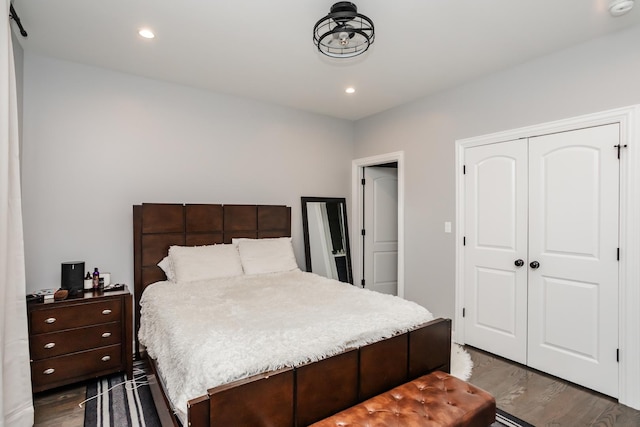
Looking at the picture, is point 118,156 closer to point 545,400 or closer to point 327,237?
point 327,237

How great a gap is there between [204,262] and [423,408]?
2249 mm

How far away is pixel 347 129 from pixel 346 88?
4.04 feet

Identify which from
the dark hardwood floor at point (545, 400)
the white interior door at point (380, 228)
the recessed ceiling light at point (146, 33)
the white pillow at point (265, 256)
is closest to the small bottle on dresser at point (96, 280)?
the white pillow at point (265, 256)

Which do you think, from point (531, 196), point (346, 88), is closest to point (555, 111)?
point (531, 196)

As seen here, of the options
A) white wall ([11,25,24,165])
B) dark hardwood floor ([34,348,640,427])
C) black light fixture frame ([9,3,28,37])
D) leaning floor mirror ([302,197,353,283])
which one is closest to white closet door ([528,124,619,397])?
dark hardwood floor ([34,348,640,427])

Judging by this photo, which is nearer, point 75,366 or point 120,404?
point 120,404

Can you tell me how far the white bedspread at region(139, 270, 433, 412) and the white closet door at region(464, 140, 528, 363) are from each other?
1.29m

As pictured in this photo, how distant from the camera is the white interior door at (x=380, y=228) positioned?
15.5 feet

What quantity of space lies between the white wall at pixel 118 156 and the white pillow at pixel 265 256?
22.6 inches

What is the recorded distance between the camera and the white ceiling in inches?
85.1

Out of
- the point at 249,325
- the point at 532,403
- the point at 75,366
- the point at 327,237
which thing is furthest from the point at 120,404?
the point at 532,403

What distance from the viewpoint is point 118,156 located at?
10.3 ft

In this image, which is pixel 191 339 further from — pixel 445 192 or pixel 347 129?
pixel 347 129

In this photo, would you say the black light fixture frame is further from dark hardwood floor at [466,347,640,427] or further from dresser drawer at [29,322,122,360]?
dark hardwood floor at [466,347,640,427]
